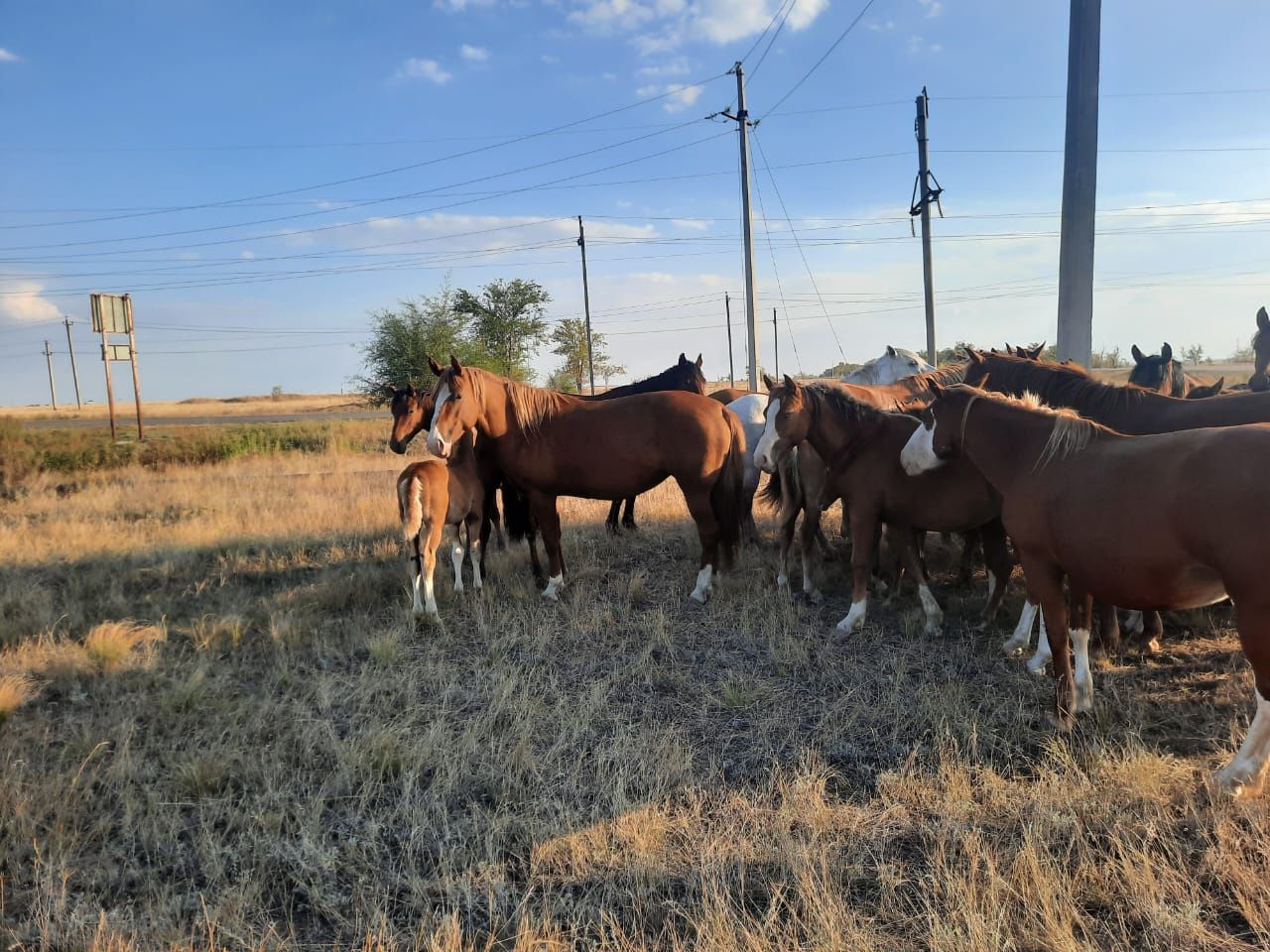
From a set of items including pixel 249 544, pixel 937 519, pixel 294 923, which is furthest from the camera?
pixel 249 544

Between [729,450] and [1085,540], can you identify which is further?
[729,450]

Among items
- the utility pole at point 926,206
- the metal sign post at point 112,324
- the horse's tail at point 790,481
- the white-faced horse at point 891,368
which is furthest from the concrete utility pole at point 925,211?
the metal sign post at point 112,324

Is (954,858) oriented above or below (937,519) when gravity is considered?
below

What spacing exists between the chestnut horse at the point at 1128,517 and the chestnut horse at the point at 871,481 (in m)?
1.09

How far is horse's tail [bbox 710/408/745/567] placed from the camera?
6.96m

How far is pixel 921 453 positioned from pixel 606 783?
316 centimetres

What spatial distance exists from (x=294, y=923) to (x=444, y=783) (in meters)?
0.94

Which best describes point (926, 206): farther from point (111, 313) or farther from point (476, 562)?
point (111, 313)

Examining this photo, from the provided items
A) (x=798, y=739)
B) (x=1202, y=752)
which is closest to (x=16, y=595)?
(x=798, y=739)

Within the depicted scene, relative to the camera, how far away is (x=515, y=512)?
8.13 metres

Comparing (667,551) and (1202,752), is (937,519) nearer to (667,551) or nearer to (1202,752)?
(1202,752)

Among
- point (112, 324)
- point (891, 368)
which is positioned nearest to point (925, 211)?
point (891, 368)

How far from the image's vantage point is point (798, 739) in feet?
12.8

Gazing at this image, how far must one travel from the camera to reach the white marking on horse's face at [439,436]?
6.23 metres
